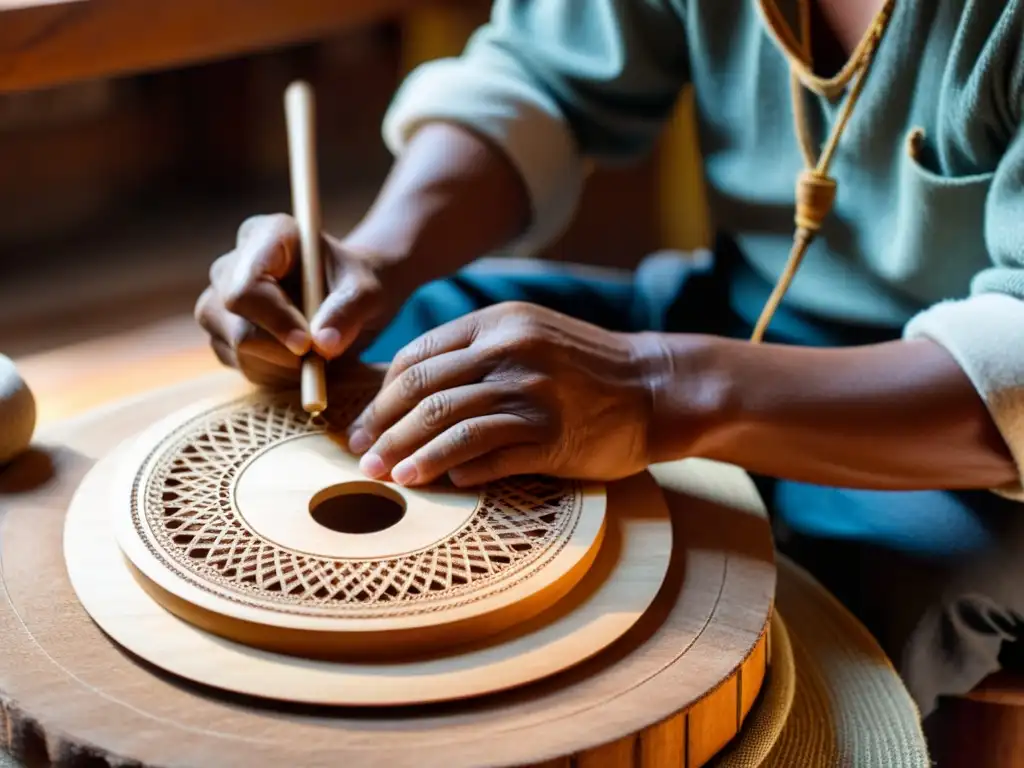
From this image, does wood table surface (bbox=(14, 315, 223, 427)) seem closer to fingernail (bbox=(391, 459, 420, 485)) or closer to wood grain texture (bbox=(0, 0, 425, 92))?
wood grain texture (bbox=(0, 0, 425, 92))

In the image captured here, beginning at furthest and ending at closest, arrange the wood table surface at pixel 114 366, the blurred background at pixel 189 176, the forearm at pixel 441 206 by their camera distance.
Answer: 1. the blurred background at pixel 189 176
2. the wood table surface at pixel 114 366
3. the forearm at pixel 441 206

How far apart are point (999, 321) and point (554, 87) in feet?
1.66

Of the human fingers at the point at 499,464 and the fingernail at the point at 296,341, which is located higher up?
the fingernail at the point at 296,341

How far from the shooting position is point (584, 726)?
0.58 m

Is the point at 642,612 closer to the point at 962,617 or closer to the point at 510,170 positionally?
the point at 962,617

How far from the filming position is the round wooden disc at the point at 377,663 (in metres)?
0.59

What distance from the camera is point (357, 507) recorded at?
0.77 metres

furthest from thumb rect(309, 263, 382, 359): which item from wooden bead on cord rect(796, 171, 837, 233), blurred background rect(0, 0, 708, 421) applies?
blurred background rect(0, 0, 708, 421)

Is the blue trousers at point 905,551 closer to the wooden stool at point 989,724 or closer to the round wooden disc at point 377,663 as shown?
the wooden stool at point 989,724

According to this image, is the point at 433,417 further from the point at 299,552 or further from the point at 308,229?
the point at 308,229

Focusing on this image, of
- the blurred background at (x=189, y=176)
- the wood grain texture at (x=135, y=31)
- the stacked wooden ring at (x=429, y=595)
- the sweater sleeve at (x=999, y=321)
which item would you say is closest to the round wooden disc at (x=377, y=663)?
the stacked wooden ring at (x=429, y=595)

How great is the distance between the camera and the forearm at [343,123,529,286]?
101 centimetres

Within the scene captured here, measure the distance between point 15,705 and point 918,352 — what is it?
1.86 feet

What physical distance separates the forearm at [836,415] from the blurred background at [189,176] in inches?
32.7
